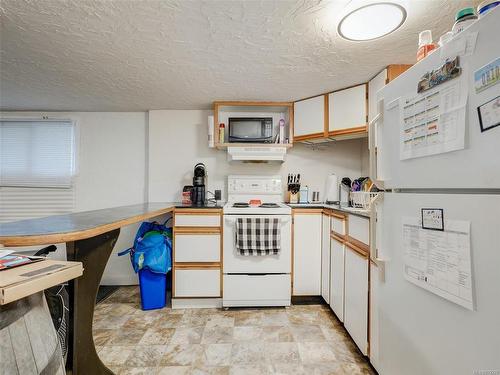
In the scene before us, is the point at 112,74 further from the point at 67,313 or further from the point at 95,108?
the point at 67,313

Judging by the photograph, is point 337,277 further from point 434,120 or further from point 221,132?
point 221,132

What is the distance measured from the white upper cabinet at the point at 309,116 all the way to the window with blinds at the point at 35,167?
2762 millimetres

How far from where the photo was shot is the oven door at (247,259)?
2.21 m

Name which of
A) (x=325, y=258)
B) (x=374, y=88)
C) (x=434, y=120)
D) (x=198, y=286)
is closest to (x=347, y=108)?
(x=374, y=88)

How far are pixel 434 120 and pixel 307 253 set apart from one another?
1.76 metres

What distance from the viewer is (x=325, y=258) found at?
2.24 metres

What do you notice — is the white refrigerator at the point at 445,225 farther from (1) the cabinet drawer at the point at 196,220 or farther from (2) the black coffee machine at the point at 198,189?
(2) the black coffee machine at the point at 198,189

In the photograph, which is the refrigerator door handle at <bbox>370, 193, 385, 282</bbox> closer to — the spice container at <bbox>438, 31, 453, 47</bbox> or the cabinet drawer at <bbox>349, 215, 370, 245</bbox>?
the cabinet drawer at <bbox>349, 215, 370, 245</bbox>

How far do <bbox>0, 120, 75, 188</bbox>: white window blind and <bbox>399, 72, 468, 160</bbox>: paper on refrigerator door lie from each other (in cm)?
348

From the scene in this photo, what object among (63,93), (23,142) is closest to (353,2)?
(63,93)

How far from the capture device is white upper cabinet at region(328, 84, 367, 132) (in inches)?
84.1

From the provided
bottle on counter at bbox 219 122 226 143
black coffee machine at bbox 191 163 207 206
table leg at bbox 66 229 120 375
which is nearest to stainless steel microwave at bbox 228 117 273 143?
bottle on counter at bbox 219 122 226 143

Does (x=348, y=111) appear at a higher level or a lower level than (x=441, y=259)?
higher

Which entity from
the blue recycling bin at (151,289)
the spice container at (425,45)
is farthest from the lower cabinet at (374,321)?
the blue recycling bin at (151,289)
